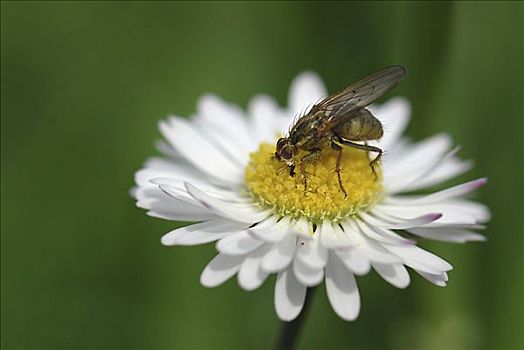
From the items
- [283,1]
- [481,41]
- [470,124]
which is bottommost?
[470,124]

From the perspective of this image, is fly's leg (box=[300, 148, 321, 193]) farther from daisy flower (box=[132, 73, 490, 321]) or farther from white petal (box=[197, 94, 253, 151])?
white petal (box=[197, 94, 253, 151])

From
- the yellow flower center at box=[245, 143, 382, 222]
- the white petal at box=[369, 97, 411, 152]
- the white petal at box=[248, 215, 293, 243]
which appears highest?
the white petal at box=[369, 97, 411, 152]

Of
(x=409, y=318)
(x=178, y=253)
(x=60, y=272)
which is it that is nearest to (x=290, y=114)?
(x=178, y=253)

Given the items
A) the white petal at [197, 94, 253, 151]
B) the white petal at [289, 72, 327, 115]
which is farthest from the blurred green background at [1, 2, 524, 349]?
the white petal at [197, 94, 253, 151]

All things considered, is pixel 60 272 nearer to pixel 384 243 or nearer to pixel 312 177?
pixel 312 177

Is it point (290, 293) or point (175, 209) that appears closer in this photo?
point (290, 293)

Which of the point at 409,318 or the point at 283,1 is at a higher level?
the point at 283,1
